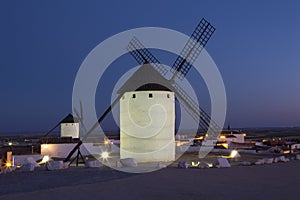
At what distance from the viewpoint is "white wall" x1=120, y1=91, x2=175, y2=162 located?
65.1 ft

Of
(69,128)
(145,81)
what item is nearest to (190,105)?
(145,81)

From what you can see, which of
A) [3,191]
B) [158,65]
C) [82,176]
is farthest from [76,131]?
[3,191]

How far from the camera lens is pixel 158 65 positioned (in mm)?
23562

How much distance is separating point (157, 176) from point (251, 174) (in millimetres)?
3413

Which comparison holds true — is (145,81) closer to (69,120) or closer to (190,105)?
(190,105)

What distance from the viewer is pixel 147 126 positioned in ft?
65.1

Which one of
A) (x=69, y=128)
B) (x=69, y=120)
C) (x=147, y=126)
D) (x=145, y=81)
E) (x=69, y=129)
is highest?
(x=145, y=81)

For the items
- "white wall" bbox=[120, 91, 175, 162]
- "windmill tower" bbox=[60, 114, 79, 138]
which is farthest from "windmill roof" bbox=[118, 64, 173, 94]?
"windmill tower" bbox=[60, 114, 79, 138]

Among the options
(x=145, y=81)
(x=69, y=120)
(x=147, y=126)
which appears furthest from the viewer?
(x=69, y=120)

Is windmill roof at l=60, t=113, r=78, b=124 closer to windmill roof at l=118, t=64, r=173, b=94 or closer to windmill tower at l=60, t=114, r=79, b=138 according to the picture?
windmill tower at l=60, t=114, r=79, b=138

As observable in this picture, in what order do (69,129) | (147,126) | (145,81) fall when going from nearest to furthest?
(147,126)
(145,81)
(69,129)

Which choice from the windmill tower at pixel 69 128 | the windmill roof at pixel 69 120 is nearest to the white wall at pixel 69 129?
the windmill tower at pixel 69 128

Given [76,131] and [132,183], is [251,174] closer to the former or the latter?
[132,183]

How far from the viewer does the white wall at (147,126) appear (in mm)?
19828
